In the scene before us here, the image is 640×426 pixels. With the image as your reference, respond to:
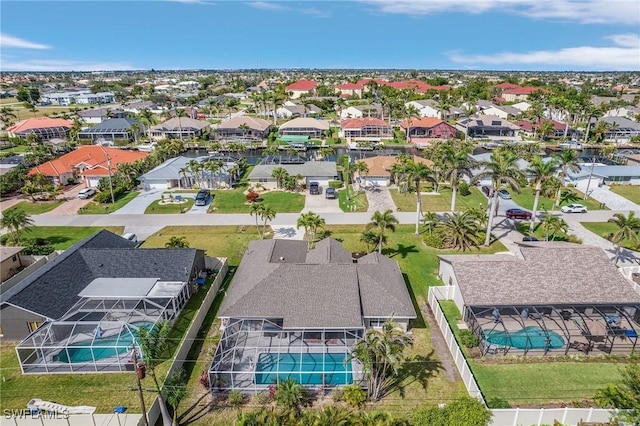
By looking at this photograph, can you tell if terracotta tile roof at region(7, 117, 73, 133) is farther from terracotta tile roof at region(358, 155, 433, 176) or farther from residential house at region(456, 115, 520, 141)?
residential house at region(456, 115, 520, 141)

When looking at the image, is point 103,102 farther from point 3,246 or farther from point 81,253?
point 81,253

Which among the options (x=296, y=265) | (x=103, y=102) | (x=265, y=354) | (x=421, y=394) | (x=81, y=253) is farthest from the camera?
(x=103, y=102)

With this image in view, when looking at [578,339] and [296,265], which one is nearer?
[578,339]

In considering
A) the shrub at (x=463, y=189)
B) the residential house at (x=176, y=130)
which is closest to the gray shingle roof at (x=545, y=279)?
the shrub at (x=463, y=189)

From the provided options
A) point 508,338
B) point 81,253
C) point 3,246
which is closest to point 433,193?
point 508,338

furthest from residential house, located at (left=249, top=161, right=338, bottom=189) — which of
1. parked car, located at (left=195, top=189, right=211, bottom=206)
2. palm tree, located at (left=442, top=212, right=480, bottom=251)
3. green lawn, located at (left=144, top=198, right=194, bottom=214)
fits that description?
palm tree, located at (left=442, top=212, right=480, bottom=251)

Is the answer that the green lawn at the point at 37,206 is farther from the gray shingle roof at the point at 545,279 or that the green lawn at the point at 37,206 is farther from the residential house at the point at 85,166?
the gray shingle roof at the point at 545,279
